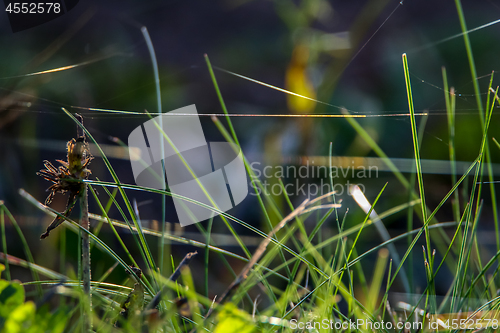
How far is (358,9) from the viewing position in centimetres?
150

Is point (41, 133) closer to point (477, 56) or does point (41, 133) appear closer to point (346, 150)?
point (346, 150)

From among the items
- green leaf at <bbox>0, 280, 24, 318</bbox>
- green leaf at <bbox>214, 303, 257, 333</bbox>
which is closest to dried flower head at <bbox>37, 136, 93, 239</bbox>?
green leaf at <bbox>0, 280, 24, 318</bbox>

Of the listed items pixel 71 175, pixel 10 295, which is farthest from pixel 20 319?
pixel 71 175

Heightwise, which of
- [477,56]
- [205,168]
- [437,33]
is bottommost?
[205,168]

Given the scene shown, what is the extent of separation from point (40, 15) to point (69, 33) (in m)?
0.31

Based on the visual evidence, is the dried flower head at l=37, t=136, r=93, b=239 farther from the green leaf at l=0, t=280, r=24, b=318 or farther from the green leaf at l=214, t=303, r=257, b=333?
the green leaf at l=214, t=303, r=257, b=333

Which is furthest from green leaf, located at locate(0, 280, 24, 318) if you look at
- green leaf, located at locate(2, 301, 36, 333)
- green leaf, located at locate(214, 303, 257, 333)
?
green leaf, located at locate(214, 303, 257, 333)

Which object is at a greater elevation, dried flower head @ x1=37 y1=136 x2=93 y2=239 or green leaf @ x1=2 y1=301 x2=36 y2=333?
dried flower head @ x1=37 y1=136 x2=93 y2=239

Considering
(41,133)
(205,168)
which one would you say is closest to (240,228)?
(205,168)

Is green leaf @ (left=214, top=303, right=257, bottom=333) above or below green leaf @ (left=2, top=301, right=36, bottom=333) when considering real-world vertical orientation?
below

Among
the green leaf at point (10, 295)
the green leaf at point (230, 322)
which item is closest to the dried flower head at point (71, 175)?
the green leaf at point (10, 295)

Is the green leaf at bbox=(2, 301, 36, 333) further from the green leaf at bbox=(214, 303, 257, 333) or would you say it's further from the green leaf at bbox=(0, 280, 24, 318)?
the green leaf at bbox=(214, 303, 257, 333)

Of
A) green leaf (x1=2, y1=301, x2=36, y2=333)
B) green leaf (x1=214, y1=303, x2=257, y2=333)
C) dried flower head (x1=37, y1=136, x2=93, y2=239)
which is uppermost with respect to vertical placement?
dried flower head (x1=37, y1=136, x2=93, y2=239)

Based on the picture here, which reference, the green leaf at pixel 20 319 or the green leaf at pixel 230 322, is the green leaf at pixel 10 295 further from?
the green leaf at pixel 230 322
